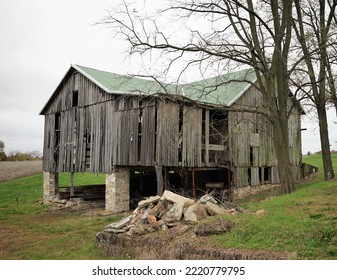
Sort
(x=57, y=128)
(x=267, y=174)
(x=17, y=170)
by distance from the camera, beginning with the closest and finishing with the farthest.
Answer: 1. (x=57, y=128)
2. (x=267, y=174)
3. (x=17, y=170)

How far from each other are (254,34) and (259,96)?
9401 mm

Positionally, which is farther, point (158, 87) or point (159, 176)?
point (158, 87)

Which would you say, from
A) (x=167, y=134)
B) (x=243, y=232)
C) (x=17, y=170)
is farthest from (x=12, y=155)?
(x=243, y=232)

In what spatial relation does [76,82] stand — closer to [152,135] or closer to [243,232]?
[152,135]

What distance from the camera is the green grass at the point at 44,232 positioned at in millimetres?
10398

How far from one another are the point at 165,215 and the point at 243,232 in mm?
2958

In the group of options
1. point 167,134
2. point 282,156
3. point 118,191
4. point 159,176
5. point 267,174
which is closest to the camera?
point 282,156

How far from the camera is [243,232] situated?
861 cm

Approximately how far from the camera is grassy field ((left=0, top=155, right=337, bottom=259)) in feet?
25.0

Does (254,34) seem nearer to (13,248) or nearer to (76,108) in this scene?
(76,108)

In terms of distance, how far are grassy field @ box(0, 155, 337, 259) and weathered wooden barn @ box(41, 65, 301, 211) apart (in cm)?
374

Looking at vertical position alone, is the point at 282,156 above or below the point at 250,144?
below

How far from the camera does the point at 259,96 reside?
2519 cm

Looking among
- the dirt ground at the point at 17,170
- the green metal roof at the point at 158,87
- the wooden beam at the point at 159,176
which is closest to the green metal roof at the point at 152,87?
the green metal roof at the point at 158,87
